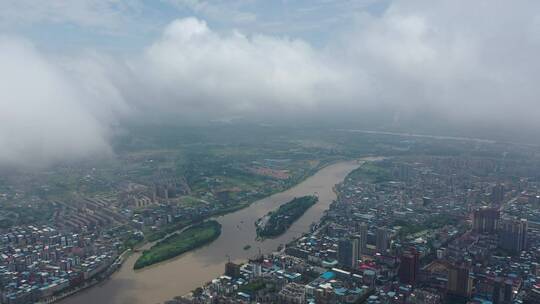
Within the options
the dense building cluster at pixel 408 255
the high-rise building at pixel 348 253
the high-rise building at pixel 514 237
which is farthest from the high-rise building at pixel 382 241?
the high-rise building at pixel 514 237

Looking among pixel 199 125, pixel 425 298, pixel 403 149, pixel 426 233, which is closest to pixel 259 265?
pixel 425 298

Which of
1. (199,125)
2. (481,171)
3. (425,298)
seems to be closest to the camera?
(425,298)

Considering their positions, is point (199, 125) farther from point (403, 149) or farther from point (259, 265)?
point (259, 265)

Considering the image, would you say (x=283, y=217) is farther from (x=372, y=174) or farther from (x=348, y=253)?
(x=372, y=174)

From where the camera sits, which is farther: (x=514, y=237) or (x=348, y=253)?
(x=514, y=237)

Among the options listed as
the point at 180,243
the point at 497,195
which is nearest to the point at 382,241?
the point at 180,243

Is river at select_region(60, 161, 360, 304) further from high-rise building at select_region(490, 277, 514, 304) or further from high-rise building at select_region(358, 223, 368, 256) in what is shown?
high-rise building at select_region(490, 277, 514, 304)
